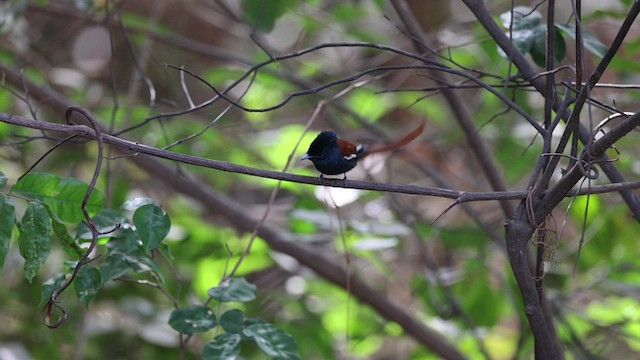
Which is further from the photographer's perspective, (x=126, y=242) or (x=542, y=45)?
(x=542, y=45)

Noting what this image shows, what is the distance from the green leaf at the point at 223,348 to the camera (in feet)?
4.49

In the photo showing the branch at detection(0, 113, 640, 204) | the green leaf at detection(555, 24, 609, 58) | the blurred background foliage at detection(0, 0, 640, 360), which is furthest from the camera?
the blurred background foliage at detection(0, 0, 640, 360)

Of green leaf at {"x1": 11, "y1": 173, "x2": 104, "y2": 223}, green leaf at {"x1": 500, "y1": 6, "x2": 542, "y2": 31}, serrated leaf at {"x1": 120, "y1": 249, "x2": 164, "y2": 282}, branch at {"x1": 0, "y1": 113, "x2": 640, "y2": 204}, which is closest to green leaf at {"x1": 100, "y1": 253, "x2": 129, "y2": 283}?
serrated leaf at {"x1": 120, "y1": 249, "x2": 164, "y2": 282}

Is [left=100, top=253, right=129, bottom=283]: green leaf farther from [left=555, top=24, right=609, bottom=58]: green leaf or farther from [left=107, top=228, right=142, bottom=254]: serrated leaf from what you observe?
[left=555, top=24, right=609, bottom=58]: green leaf

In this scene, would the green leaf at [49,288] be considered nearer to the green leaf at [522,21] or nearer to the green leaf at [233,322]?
the green leaf at [233,322]

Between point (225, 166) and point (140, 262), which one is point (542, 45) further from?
point (140, 262)

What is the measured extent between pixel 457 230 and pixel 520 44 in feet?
3.88

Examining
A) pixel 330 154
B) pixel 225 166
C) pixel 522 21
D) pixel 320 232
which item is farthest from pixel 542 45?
pixel 320 232

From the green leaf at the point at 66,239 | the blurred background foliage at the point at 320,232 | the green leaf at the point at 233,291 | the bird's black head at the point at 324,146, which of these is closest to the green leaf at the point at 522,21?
the blurred background foliage at the point at 320,232

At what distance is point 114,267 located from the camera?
4.65 feet

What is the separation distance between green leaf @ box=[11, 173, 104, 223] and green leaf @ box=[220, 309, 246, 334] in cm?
33

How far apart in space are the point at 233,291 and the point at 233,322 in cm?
7

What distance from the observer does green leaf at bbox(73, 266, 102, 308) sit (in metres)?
1.35

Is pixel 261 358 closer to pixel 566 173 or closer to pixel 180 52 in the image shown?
pixel 566 173
